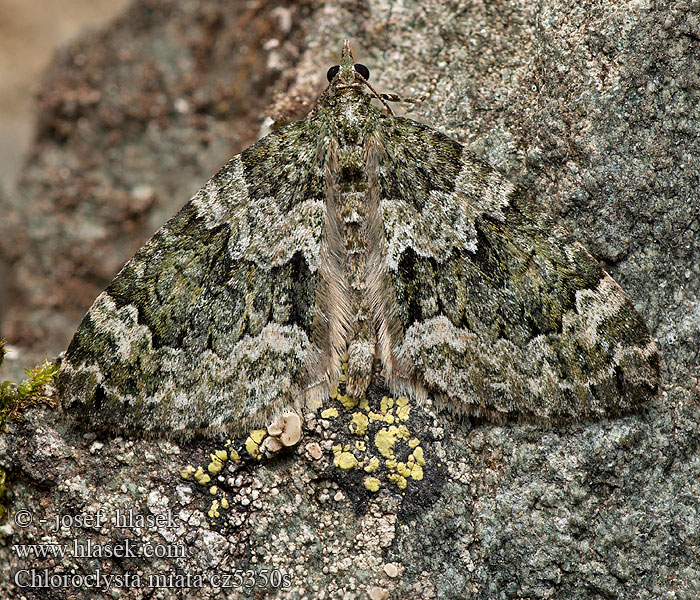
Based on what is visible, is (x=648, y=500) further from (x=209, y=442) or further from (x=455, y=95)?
(x=455, y=95)

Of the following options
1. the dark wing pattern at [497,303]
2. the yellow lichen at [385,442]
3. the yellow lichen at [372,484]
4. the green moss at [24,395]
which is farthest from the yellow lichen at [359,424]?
the green moss at [24,395]

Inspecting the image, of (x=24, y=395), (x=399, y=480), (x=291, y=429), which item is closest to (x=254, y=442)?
(x=291, y=429)

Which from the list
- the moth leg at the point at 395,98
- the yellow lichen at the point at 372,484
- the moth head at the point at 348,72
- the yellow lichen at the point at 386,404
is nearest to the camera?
the yellow lichen at the point at 372,484

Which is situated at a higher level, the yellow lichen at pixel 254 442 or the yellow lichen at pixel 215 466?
the yellow lichen at pixel 254 442

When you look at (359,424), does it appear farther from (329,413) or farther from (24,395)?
(24,395)

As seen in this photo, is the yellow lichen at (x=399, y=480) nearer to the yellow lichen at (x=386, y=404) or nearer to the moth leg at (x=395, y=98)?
the yellow lichen at (x=386, y=404)

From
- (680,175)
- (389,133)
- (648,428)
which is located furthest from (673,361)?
(389,133)

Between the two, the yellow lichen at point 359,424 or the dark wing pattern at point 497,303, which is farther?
the yellow lichen at point 359,424
